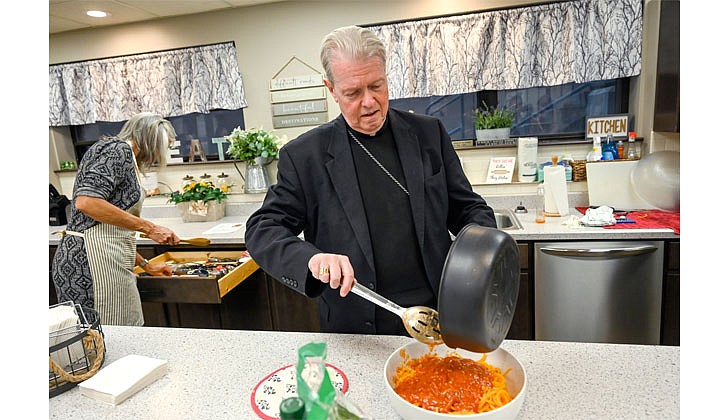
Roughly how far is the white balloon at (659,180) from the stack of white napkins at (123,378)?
8.67 feet

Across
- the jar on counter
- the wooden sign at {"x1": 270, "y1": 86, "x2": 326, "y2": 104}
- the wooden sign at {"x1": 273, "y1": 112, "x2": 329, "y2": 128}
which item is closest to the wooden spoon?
the jar on counter

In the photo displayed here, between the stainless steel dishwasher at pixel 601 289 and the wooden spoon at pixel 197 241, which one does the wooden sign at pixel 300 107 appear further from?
the stainless steel dishwasher at pixel 601 289

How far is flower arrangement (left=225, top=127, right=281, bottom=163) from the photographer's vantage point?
3142 millimetres

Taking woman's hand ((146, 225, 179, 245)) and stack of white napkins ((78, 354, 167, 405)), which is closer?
stack of white napkins ((78, 354, 167, 405))

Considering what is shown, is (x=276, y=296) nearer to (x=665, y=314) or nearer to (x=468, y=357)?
(x=468, y=357)

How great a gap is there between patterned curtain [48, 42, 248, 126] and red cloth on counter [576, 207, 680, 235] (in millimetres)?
2676

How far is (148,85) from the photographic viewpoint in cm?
343

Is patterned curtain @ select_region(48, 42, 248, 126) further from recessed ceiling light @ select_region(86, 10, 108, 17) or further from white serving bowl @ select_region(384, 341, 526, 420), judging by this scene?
white serving bowl @ select_region(384, 341, 526, 420)

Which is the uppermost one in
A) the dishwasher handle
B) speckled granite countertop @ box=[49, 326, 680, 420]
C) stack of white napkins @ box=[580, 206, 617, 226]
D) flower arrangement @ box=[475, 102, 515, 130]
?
flower arrangement @ box=[475, 102, 515, 130]

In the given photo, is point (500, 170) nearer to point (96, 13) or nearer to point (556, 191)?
point (556, 191)

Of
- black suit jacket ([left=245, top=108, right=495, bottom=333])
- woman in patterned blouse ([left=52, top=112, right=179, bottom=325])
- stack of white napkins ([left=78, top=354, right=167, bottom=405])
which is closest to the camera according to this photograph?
stack of white napkins ([left=78, top=354, right=167, bottom=405])

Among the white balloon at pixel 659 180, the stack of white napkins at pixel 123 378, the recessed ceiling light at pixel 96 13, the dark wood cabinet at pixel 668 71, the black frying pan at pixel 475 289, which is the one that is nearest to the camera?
the black frying pan at pixel 475 289

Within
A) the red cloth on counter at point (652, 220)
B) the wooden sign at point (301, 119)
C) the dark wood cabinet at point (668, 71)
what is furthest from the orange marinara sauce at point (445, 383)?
the wooden sign at point (301, 119)

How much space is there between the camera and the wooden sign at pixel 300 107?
327 cm
